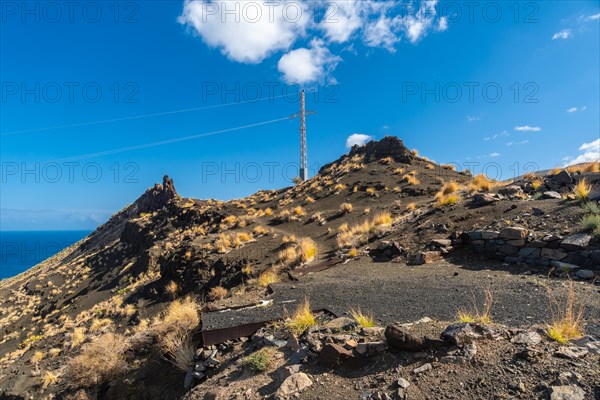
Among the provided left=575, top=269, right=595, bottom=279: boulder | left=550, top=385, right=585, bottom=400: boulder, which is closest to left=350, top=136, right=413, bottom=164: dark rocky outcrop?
left=575, top=269, right=595, bottom=279: boulder

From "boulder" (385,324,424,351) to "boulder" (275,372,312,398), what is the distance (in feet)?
4.25

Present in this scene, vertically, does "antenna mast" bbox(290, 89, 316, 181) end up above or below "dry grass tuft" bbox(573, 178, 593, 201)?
above

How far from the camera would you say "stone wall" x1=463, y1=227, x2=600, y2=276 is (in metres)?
9.42

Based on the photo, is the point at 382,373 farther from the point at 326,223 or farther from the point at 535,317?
the point at 326,223

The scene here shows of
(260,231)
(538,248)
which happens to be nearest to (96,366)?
(538,248)

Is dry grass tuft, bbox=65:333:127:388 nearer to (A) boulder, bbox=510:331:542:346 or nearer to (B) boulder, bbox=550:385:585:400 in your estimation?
(A) boulder, bbox=510:331:542:346

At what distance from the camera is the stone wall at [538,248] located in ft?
30.9

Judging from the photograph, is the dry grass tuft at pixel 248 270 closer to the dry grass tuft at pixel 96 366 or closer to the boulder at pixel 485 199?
the dry grass tuft at pixel 96 366

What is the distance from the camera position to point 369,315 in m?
7.35

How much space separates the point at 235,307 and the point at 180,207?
3685 cm

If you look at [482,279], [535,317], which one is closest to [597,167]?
[482,279]

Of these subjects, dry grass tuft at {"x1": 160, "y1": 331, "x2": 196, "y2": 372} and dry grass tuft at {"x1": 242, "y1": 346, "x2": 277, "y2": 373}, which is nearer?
dry grass tuft at {"x1": 242, "y1": 346, "x2": 277, "y2": 373}

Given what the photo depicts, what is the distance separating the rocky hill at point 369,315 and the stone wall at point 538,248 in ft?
0.14

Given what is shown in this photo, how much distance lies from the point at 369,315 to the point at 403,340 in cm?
264
